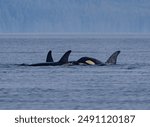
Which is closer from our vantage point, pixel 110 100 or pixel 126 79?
pixel 110 100

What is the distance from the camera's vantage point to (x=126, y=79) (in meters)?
46.0

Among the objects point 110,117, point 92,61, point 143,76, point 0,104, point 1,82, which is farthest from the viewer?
point 92,61

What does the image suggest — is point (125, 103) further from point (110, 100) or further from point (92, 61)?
point (92, 61)

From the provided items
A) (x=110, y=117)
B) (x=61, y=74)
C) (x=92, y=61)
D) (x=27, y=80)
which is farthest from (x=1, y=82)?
(x=110, y=117)

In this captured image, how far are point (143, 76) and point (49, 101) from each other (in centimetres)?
1379

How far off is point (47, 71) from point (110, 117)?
2443 centimetres

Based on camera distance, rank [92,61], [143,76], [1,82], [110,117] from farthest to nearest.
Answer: [92,61], [143,76], [1,82], [110,117]

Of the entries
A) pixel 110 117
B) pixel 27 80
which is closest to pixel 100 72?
pixel 27 80

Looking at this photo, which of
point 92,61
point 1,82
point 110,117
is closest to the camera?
point 110,117

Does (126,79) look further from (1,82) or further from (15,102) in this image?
(15,102)

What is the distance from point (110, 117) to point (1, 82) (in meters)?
17.7

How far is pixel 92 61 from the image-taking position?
184ft

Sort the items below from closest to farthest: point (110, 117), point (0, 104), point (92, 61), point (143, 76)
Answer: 1. point (110, 117)
2. point (0, 104)
3. point (143, 76)
4. point (92, 61)

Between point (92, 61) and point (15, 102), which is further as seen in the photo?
point (92, 61)
